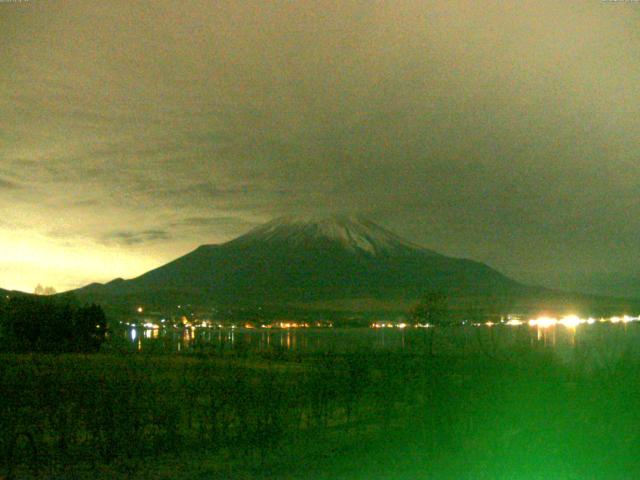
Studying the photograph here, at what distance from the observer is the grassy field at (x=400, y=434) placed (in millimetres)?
10219

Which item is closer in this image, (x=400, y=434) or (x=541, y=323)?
(x=400, y=434)

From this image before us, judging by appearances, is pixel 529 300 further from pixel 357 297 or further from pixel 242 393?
pixel 242 393

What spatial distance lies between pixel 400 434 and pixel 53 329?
34852 millimetres

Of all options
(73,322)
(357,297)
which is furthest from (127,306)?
(73,322)

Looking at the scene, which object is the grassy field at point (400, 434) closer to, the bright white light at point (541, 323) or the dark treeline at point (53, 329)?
the dark treeline at point (53, 329)

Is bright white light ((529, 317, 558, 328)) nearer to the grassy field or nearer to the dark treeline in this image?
the dark treeline

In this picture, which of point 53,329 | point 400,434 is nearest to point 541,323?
point 53,329

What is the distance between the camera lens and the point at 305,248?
19988 centimetres

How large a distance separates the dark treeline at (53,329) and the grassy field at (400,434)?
27.4 metres

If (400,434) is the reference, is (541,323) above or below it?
above

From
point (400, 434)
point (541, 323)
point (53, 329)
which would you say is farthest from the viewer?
point (541, 323)

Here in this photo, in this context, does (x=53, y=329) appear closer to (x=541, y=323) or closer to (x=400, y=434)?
(x=400, y=434)

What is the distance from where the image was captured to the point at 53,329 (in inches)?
1708

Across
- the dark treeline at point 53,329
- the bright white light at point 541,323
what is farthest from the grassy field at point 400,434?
the bright white light at point 541,323
